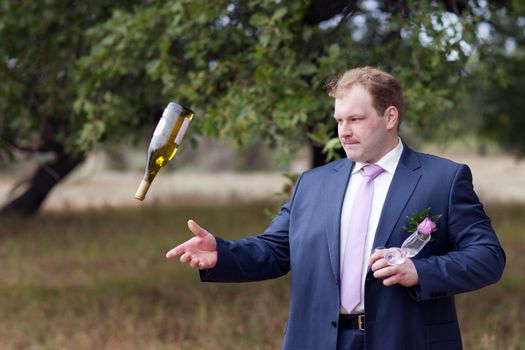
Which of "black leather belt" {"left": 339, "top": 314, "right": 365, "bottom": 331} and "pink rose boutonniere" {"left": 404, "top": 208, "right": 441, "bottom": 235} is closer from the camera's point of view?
"pink rose boutonniere" {"left": 404, "top": 208, "right": 441, "bottom": 235}

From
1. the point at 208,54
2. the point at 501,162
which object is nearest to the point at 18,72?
the point at 208,54

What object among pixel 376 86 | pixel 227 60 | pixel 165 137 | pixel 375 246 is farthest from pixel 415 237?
pixel 227 60

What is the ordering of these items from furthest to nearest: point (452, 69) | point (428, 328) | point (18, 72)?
point (18, 72), point (452, 69), point (428, 328)

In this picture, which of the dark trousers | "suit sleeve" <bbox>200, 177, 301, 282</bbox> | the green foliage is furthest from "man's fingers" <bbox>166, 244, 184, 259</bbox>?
the green foliage

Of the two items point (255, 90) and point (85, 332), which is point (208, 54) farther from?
point (85, 332)

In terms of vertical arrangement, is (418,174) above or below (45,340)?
above

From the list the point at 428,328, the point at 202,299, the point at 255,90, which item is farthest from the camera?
the point at 202,299

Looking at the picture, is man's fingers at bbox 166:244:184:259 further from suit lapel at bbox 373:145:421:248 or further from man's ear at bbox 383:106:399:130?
man's ear at bbox 383:106:399:130

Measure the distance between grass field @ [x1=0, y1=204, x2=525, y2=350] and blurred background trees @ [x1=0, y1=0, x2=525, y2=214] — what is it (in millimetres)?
1610

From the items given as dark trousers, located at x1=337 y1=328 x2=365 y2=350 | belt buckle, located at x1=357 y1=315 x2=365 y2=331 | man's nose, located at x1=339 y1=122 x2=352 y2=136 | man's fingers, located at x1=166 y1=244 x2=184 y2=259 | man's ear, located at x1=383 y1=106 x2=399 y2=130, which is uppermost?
man's ear, located at x1=383 y1=106 x2=399 y2=130

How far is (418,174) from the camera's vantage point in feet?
10.5

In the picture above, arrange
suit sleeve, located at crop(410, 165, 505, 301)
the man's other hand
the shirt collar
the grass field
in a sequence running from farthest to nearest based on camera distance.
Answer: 1. the grass field
2. the shirt collar
3. suit sleeve, located at crop(410, 165, 505, 301)
4. the man's other hand

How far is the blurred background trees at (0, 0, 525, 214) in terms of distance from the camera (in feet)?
19.0

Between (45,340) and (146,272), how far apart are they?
3.75m
